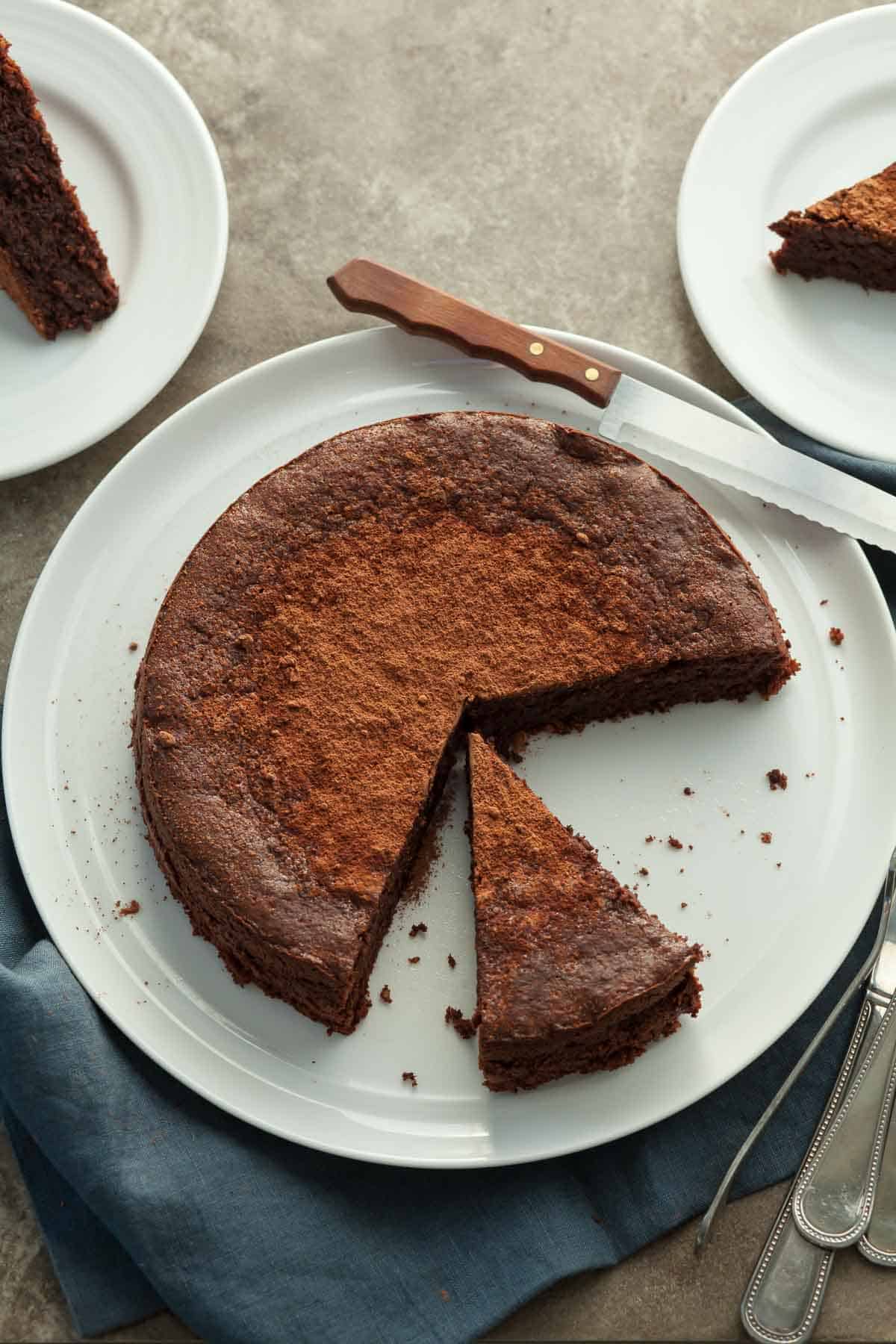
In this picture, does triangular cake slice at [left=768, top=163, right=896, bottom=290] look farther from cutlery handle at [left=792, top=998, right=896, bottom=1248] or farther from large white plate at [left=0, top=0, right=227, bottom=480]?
cutlery handle at [left=792, top=998, right=896, bottom=1248]

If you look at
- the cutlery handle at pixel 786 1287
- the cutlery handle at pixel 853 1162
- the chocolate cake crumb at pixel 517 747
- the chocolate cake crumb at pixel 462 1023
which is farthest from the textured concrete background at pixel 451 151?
the cutlery handle at pixel 786 1287

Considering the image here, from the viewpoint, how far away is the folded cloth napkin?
14.0 ft

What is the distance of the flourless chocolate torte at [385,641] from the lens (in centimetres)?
437

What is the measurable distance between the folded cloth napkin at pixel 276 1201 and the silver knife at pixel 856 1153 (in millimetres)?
118

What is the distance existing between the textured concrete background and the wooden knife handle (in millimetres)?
485

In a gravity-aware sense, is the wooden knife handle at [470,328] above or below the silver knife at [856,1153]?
above

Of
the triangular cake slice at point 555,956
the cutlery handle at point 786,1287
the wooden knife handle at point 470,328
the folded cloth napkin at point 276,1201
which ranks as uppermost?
the wooden knife handle at point 470,328

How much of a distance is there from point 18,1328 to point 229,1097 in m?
1.16

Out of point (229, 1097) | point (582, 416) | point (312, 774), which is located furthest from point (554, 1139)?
point (582, 416)

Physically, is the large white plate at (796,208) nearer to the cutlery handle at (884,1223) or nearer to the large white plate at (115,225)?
the large white plate at (115,225)

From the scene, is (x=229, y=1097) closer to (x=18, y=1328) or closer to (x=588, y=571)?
(x=18, y=1328)

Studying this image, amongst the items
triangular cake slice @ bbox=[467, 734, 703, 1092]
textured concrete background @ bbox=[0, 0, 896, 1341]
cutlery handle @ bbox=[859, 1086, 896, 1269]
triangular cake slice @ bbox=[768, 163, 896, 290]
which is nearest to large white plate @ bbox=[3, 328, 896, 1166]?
triangular cake slice @ bbox=[467, 734, 703, 1092]

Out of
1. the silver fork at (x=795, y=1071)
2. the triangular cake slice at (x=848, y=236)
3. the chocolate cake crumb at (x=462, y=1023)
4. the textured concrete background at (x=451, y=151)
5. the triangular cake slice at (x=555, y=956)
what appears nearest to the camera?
the triangular cake slice at (x=555, y=956)

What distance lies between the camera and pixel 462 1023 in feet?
14.8
